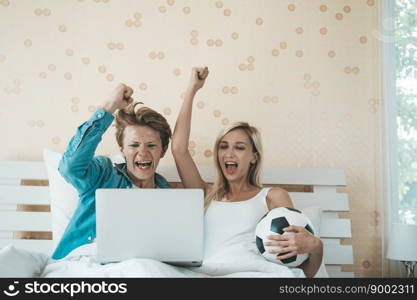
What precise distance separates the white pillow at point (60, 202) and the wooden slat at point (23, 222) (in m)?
0.17

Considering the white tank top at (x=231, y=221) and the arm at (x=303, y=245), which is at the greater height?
the white tank top at (x=231, y=221)

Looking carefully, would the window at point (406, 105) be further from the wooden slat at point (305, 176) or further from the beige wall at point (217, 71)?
the wooden slat at point (305, 176)


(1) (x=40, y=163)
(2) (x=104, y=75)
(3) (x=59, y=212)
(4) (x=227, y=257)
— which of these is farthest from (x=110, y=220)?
(2) (x=104, y=75)

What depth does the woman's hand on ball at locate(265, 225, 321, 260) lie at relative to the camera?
1.98 meters

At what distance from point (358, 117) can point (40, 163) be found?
1640 millimetres

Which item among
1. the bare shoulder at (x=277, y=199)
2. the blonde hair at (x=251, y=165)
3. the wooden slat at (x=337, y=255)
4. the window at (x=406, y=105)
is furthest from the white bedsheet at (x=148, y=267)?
the window at (x=406, y=105)

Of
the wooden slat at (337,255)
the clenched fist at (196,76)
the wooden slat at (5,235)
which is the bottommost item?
the wooden slat at (337,255)

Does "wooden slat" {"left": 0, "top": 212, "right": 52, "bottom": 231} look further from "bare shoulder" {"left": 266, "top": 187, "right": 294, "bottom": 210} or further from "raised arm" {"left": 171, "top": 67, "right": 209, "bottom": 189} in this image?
"bare shoulder" {"left": 266, "top": 187, "right": 294, "bottom": 210}

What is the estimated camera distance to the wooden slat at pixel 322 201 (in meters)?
2.66

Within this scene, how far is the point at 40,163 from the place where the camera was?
266 centimetres

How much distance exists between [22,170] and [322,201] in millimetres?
1480

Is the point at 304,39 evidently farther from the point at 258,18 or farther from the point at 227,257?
the point at 227,257

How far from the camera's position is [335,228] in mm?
2631

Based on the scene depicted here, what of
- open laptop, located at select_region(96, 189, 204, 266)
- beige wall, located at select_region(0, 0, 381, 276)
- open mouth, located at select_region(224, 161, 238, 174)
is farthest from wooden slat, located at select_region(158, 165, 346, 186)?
open laptop, located at select_region(96, 189, 204, 266)
